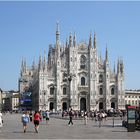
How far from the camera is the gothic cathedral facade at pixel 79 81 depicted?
89.4 m

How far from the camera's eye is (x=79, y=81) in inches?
3615

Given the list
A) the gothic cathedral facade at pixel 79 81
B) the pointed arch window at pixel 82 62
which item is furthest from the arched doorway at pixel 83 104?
the pointed arch window at pixel 82 62

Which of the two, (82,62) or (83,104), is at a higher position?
(82,62)

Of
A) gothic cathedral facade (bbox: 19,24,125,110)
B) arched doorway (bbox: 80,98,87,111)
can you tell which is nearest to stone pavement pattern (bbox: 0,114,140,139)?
gothic cathedral facade (bbox: 19,24,125,110)

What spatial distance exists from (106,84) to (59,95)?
11.1 metres

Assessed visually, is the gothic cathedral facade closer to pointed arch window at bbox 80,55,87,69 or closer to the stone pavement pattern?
pointed arch window at bbox 80,55,87,69

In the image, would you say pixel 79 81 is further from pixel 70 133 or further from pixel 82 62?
pixel 70 133

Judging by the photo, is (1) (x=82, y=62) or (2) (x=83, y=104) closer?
(1) (x=82, y=62)

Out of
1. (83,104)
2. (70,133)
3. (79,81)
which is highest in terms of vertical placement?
(79,81)

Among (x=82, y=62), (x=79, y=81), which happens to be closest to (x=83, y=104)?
(x=79, y=81)

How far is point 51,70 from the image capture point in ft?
297

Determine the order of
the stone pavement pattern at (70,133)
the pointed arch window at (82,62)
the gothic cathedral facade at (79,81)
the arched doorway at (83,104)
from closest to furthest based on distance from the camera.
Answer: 1. the stone pavement pattern at (70,133)
2. the gothic cathedral facade at (79,81)
3. the pointed arch window at (82,62)
4. the arched doorway at (83,104)

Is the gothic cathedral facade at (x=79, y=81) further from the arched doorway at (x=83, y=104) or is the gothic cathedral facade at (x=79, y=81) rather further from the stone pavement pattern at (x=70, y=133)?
the stone pavement pattern at (x=70, y=133)

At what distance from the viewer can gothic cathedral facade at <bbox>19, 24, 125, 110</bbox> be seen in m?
89.4
